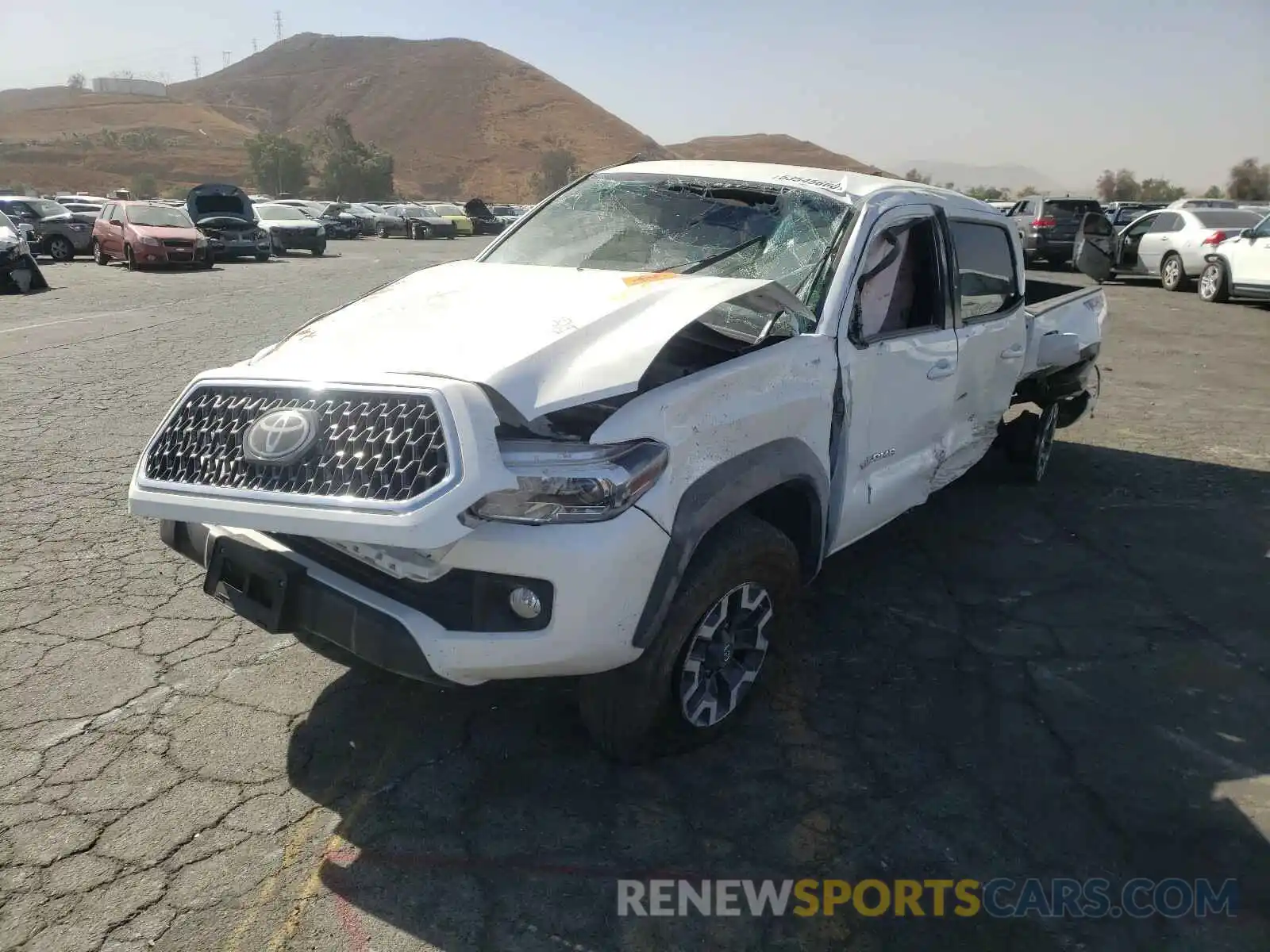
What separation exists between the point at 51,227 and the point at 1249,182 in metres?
71.9

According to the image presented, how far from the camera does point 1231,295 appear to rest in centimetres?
1752

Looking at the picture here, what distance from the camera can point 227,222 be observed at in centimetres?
2352

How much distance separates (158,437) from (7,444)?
430cm

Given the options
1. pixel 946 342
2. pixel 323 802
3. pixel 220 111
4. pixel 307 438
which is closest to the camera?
pixel 307 438

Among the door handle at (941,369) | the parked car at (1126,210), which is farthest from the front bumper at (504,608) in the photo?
the parked car at (1126,210)

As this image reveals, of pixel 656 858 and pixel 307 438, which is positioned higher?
pixel 307 438

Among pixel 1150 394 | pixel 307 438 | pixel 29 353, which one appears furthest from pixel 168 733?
pixel 1150 394

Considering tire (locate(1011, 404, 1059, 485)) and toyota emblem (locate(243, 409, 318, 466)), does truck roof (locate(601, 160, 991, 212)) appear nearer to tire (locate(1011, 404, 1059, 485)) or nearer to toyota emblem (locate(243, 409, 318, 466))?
tire (locate(1011, 404, 1059, 485))

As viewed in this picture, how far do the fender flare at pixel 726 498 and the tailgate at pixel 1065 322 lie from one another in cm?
288

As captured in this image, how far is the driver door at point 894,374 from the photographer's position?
3758mm

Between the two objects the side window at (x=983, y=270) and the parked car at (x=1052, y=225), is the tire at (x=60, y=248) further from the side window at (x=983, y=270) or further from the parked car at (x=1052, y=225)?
the side window at (x=983, y=270)

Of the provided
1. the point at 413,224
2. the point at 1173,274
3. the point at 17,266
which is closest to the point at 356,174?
the point at 413,224

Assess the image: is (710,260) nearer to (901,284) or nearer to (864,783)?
(901,284)

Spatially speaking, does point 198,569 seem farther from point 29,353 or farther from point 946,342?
point 29,353
